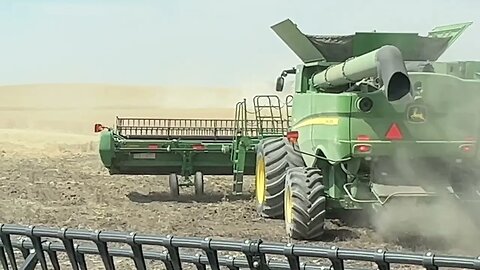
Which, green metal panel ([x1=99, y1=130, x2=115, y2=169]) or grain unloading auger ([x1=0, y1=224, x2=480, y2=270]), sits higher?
grain unloading auger ([x1=0, y1=224, x2=480, y2=270])

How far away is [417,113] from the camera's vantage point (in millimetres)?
8781

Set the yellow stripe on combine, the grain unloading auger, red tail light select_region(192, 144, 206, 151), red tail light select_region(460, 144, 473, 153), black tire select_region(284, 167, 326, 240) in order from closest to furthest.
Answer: the grain unloading auger → red tail light select_region(460, 144, 473, 153) → the yellow stripe on combine → black tire select_region(284, 167, 326, 240) → red tail light select_region(192, 144, 206, 151)

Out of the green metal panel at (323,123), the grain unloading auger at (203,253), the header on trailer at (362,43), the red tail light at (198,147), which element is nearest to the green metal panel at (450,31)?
the header on trailer at (362,43)

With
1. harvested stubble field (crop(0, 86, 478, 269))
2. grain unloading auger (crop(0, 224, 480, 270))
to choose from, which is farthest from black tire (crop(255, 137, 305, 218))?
grain unloading auger (crop(0, 224, 480, 270))

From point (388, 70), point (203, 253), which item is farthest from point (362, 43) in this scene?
point (203, 253)

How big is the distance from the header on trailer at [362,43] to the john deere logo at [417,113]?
195 centimetres

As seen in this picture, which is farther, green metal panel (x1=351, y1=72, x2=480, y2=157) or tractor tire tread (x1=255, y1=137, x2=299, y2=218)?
tractor tire tread (x1=255, y1=137, x2=299, y2=218)

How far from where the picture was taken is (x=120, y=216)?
11.4 m

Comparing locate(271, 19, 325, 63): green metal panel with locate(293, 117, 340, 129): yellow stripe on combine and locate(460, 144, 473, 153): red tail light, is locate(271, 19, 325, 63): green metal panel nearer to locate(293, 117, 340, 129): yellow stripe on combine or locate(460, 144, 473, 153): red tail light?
locate(293, 117, 340, 129): yellow stripe on combine

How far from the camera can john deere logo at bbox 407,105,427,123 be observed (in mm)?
8734

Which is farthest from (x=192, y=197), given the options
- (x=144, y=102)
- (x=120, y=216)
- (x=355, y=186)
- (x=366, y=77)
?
(x=144, y=102)

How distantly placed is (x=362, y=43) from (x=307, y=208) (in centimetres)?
261

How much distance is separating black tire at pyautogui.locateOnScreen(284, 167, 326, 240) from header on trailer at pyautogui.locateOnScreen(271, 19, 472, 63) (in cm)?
208

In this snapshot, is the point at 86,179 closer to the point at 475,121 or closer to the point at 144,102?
the point at 475,121
